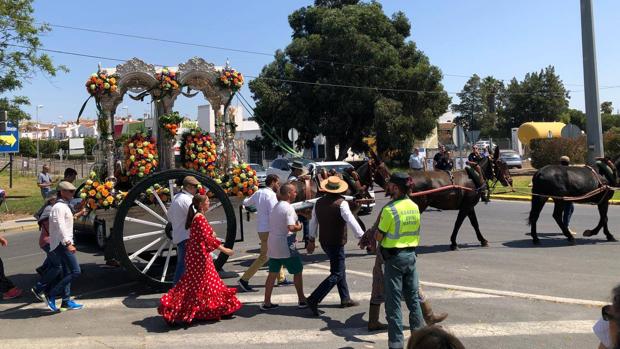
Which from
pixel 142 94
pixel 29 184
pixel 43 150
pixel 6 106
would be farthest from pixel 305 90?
pixel 43 150

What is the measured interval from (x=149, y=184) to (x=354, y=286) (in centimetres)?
332

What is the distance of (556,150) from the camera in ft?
96.1

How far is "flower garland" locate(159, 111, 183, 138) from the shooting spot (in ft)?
30.7

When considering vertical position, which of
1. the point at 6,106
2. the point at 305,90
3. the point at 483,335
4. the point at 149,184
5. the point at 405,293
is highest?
the point at 305,90

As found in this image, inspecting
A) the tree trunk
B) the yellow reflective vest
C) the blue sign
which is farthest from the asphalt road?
the tree trunk

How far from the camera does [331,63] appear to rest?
38.9 metres

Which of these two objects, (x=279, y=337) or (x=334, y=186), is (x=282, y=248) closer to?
(x=334, y=186)

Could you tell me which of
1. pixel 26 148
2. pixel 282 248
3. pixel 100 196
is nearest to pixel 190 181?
pixel 282 248

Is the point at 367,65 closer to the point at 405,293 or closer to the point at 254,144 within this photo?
the point at 254,144

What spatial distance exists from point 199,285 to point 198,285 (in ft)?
0.04

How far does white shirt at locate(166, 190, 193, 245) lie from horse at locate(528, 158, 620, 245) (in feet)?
24.4

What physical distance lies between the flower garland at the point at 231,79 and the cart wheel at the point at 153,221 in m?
1.94

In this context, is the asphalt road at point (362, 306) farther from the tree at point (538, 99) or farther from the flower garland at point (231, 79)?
the tree at point (538, 99)

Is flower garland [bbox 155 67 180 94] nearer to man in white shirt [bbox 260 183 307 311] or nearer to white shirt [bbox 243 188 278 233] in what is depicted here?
white shirt [bbox 243 188 278 233]
